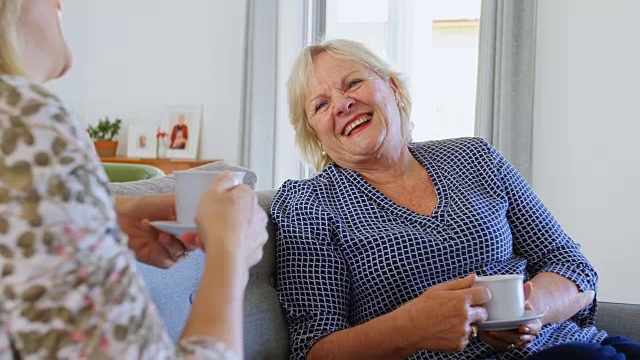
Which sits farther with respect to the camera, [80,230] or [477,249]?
[477,249]

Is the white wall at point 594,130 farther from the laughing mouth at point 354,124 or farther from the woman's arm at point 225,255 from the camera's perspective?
the woman's arm at point 225,255

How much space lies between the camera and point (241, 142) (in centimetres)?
523

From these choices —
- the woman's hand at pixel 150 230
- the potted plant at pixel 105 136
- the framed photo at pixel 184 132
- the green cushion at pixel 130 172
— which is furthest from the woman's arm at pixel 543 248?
the potted plant at pixel 105 136

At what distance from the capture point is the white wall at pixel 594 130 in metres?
4.25

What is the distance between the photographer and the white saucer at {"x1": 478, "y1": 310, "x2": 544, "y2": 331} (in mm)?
1435

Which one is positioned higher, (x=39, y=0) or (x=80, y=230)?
(x=39, y=0)

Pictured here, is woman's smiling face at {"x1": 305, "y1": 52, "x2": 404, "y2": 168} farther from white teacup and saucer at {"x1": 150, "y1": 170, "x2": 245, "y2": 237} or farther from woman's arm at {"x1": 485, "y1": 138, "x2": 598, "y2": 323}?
white teacup and saucer at {"x1": 150, "y1": 170, "x2": 245, "y2": 237}

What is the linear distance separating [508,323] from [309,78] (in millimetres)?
912

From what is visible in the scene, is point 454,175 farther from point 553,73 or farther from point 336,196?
point 553,73

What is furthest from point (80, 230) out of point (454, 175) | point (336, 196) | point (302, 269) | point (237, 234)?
point (454, 175)

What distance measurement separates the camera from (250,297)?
1.70 metres

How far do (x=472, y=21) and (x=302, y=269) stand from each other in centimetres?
361

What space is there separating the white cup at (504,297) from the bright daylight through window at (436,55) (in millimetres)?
3513

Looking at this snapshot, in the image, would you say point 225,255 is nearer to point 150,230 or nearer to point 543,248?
point 150,230
